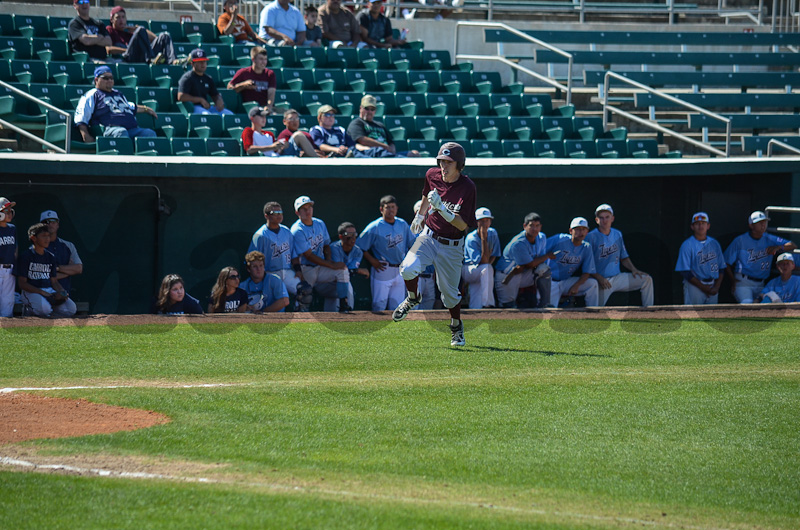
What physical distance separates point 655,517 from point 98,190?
7890mm

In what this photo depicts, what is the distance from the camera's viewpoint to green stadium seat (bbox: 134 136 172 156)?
11.2m

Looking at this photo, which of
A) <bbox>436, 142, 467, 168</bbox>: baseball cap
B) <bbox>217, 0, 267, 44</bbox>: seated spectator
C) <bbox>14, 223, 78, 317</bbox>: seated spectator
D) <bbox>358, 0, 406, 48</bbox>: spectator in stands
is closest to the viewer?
<bbox>436, 142, 467, 168</bbox>: baseball cap

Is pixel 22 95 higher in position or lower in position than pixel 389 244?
higher

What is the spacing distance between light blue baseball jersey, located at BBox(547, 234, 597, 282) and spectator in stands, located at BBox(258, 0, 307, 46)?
598 centimetres

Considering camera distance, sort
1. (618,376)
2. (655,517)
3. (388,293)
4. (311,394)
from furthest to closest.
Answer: (388,293), (618,376), (311,394), (655,517)

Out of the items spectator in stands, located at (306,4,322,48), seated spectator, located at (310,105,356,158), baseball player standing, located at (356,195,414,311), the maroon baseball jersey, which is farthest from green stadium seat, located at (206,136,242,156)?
the maroon baseball jersey

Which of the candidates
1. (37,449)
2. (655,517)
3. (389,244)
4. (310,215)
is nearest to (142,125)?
(310,215)

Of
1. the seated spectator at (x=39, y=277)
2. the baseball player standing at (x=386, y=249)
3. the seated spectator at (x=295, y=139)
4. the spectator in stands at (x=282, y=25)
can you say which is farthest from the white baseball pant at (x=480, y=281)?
the spectator in stands at (x=282, y=25)

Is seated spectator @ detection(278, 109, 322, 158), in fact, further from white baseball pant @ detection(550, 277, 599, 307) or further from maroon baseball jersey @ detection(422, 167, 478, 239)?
maroon baseball jersey @ detection(422, 167, 478, 239)

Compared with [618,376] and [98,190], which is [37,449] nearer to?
[618,376]

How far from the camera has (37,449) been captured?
5.29 metres

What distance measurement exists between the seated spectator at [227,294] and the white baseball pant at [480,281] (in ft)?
8.90

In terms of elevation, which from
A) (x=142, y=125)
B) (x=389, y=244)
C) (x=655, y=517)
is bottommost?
(x=655, y=517)

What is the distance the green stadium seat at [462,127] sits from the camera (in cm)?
1380
